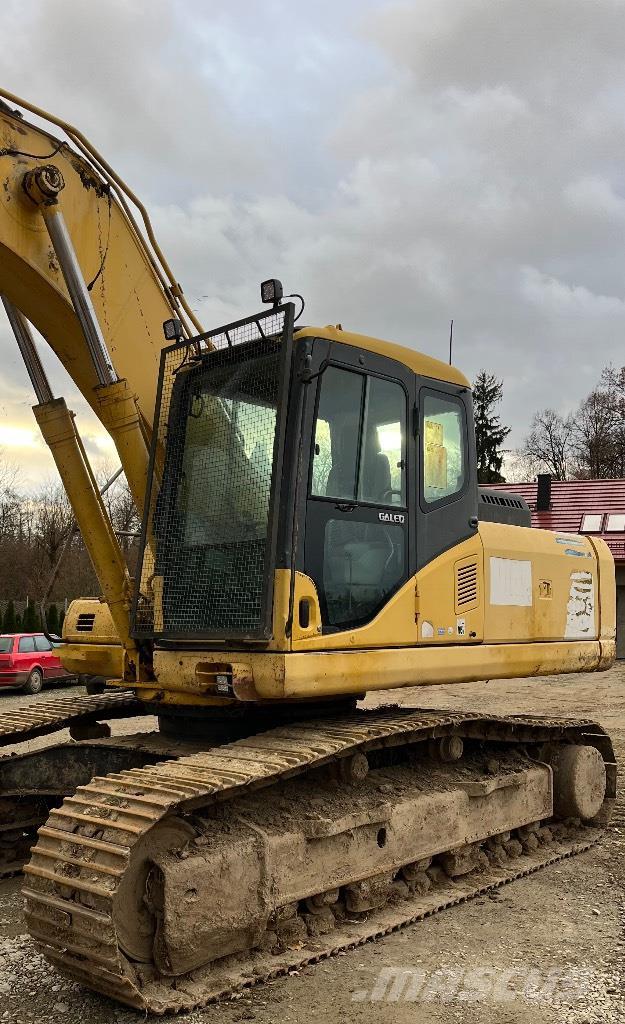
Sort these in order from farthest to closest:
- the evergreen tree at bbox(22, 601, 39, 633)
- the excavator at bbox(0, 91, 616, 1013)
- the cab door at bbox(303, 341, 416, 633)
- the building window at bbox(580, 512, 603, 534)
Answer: the evergreen tree at bbox(22, 601, 39, 633), the building window at bbox(580, 512, 603, 534), the cab door at bbox(303, 341, 416, 633), the excavator at bbox(0, 91, 616, 1013)

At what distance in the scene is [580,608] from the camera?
7.80 m

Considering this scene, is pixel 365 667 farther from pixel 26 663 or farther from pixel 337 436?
pixel 26 663

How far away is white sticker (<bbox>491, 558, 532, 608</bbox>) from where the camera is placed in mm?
6848

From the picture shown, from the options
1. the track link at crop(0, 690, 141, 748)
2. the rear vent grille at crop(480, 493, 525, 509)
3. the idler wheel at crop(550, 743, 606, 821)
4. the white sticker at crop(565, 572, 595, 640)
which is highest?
the rear vent grille at crop(480, 493, 525, 509)

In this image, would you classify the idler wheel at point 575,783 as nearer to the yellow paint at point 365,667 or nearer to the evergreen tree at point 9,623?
the yellow paint at point 365,667

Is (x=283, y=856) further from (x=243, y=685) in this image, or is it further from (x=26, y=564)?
(x=26, y=564)

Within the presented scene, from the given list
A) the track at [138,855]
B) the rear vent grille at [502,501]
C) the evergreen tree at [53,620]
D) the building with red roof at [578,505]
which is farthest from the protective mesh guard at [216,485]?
the evergreen tree at [53,620]

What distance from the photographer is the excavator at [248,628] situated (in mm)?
4707

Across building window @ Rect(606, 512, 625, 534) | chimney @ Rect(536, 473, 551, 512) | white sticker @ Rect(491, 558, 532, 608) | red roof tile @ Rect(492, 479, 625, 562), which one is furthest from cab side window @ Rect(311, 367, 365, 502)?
chimney @ Rect(536, 473, 551, 512)

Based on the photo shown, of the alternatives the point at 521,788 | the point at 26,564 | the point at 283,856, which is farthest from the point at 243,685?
the point at 26,564

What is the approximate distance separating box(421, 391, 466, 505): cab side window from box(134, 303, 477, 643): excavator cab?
0.05 ft

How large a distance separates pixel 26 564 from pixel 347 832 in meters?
50.6

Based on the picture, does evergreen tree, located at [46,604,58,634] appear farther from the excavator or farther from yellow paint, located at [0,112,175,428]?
yellow paint, located at [0,112,175,428]

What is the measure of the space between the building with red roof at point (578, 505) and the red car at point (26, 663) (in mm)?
12870
